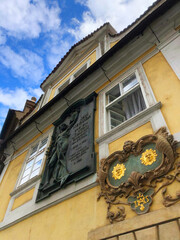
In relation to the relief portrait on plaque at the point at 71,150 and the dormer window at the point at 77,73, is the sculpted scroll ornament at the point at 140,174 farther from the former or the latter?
the dormer window at the point at 77,73

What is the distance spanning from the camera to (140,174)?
3.44 meters

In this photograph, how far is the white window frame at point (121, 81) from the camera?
473 centimetres

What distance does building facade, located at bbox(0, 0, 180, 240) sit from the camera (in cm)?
329

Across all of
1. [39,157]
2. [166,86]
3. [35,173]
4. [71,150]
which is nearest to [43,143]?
[39,157]

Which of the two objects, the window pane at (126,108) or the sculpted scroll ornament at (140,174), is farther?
the window pane at (126,108)

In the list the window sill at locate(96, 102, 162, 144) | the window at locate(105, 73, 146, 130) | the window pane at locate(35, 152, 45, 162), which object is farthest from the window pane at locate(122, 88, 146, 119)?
the window pane at locate(35, 152, 45, 162)

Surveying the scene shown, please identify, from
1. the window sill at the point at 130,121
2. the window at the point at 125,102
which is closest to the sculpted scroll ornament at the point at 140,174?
the window sill at the point at 130,121

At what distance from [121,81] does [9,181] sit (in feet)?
17.4

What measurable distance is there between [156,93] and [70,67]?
7.15 metres

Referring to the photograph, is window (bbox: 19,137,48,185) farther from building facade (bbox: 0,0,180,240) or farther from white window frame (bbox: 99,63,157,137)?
white window frame (bbox: 99,63,157,137)

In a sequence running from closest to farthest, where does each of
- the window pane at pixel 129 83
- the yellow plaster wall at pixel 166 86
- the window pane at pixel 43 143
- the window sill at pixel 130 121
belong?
the yellow plaster wall at pixel 166 86 < the window sill at pixel 130 121 < the window pane at pixel 129 83 < the window pane at pixel 43 143

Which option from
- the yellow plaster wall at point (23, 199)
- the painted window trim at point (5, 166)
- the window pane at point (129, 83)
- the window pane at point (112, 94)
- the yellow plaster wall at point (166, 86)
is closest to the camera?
the yellow plaster wall at point (166, 86)

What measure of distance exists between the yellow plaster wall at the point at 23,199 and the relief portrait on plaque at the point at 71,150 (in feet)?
1.80

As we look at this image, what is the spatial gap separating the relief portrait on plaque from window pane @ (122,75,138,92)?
106 cm
